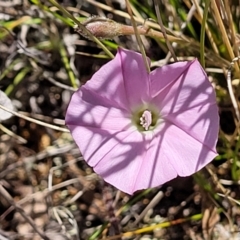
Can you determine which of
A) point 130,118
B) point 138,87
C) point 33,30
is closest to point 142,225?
point 130,118

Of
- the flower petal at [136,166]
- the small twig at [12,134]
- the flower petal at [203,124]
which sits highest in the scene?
the flower petal at [203,124]

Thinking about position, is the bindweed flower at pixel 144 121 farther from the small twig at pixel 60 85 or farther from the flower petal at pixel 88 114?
the small twig at pixel 60 85

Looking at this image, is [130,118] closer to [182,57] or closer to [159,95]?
A: [159,95]

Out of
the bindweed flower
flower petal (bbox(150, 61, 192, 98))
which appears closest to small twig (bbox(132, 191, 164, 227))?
the bindweed flower

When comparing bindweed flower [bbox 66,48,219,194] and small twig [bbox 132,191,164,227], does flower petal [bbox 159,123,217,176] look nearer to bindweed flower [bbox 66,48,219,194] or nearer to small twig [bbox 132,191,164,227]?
bindweed flower [bbox 66,48,219,194]

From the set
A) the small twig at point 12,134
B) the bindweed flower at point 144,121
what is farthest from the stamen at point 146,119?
the small twig at point 12,134

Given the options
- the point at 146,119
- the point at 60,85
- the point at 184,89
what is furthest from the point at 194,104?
the point at 60,85

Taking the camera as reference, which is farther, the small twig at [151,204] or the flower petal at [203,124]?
the small twig at [151,204]
